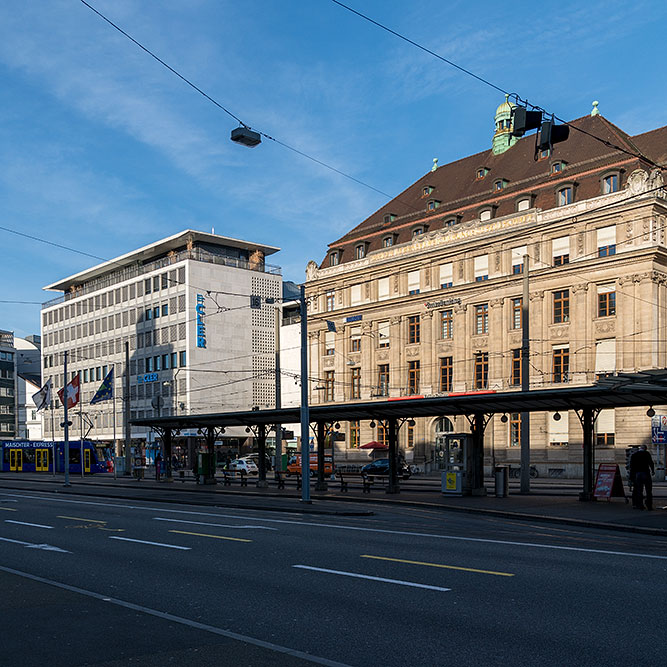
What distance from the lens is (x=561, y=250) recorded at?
56469 millimetres

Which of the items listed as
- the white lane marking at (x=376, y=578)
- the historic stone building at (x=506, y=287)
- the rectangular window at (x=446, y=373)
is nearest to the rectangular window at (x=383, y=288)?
the historic stone building at (x=506, y=287)

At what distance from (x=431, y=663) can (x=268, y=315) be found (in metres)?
89.8

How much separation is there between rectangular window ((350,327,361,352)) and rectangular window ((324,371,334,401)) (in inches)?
133

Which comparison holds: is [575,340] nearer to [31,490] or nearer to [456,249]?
[456,249]

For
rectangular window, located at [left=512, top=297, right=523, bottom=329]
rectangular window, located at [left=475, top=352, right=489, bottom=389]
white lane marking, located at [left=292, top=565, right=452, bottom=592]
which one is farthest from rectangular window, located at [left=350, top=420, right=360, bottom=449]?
white lane marking, located at [left=292, top=565, right=452, bottom=592]

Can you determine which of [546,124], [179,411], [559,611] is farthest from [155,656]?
[179,411]

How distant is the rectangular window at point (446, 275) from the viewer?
63750 mm

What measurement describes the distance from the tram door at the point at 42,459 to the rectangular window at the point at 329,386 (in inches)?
949

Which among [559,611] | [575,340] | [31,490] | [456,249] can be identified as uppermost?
[456,249]

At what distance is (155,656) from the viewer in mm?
7133

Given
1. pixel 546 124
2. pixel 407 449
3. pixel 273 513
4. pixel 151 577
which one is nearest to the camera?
pixel 151 577

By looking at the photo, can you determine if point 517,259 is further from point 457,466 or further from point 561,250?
point 457,466

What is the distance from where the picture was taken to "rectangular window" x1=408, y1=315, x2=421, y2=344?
66.9 metres

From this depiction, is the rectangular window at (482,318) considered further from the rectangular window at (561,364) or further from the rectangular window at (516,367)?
the rectangular window at (561,364)
